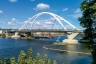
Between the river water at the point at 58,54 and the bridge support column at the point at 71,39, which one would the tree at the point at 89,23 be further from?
the bridge support column at the point at 71,39

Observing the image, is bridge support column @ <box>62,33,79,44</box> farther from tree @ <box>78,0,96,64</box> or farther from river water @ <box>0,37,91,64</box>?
tree @ <box>78,0,96,64</box>

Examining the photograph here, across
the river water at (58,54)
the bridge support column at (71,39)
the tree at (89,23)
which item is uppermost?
the tree at (89,23)

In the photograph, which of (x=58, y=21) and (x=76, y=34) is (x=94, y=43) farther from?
(x=58, y=21)

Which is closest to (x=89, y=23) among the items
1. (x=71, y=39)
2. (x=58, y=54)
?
(x=58, y=54)

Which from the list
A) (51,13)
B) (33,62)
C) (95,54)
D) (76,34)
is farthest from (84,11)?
(51,13)

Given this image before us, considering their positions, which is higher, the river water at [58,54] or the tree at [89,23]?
the tree at [89,23]

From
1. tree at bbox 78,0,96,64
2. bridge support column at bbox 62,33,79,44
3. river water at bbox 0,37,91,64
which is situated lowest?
river water at bbox 0,37,91,64

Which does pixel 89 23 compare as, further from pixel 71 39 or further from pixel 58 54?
pixel 71 39

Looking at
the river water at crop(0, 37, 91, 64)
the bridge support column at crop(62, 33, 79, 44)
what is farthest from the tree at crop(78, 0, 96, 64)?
the bridge support column at crop(62, 33, 79, 44)

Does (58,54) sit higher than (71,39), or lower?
lower

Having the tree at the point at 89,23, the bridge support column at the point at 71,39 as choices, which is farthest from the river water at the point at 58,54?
the bridge support column at the point at 71,39

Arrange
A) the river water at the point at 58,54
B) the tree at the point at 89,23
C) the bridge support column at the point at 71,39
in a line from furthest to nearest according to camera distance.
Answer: the bridge support column at the point at 71,39 → the river water at the point at 58,54 → the tree at the point at 89,23

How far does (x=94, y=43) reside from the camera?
60.3 ft

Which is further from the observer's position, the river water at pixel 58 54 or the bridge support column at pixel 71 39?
the bridge support column at pixel 71 39
